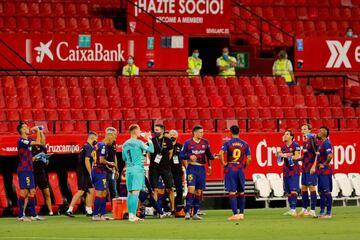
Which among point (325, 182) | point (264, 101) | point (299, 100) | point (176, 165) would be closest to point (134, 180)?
point (176, 165)

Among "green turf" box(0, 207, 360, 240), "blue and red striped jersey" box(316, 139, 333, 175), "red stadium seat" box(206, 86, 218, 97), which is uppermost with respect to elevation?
"red stadium seat" box(206, 86, 218, 97)

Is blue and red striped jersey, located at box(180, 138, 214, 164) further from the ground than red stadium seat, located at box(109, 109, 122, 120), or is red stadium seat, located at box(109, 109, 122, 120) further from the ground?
red stadium seat, located at box(109, 109, 122, 120)

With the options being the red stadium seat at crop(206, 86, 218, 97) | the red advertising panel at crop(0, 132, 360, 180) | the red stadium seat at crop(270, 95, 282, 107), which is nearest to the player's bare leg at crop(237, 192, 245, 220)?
the red advertising panel at crop(0, 132, 360, 180)

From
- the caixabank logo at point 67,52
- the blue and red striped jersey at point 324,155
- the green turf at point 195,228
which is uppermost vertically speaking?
the caixabank logo at point 67,52

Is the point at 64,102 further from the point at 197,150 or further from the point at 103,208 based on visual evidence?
the point at 197,150

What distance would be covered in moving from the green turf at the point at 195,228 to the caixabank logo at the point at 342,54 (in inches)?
464

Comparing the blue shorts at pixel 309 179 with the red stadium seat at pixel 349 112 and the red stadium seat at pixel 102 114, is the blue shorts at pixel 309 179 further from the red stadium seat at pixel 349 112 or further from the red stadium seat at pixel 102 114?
the red stadium seat at pixel 349 112

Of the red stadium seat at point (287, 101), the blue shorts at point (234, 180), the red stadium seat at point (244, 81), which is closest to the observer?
the blue shorts at point (234, 180)

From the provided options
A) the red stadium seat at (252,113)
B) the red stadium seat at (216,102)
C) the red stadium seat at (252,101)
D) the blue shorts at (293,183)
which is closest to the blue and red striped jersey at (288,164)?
the blue shorts at (293,183)

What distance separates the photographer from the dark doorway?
37625 mm

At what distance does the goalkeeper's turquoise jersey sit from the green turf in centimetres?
124

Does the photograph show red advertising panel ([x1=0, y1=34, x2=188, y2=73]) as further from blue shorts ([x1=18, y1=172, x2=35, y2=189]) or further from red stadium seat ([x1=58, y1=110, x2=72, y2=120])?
blue shorts ([x1=18, y1=172, x2=35, y2=189])

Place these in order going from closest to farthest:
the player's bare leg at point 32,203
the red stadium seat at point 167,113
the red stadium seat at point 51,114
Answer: the player's bare leg at point 32,203, the red stadium seat at point 51,114, the red stadium seat at point 167,113

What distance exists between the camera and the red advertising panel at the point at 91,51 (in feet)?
109
